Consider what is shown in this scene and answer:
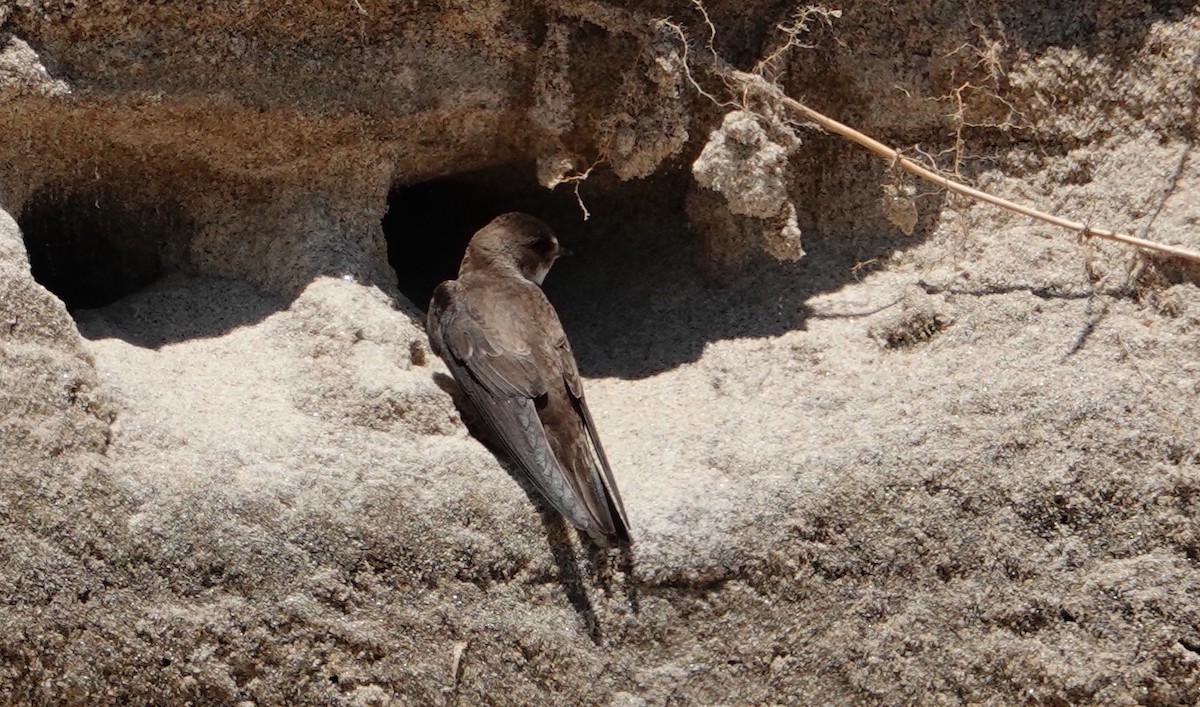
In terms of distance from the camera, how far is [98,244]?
3.35 metres

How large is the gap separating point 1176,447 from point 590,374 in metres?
1.20

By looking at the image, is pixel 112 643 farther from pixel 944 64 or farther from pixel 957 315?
pixel 944 64

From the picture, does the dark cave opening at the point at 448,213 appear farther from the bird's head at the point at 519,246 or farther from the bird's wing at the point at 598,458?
the bird's wing at the point at 598,458

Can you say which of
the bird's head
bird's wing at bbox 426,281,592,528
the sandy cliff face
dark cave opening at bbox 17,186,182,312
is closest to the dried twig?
the sandy cliff face

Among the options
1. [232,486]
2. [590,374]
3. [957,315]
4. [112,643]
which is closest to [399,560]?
[232,486]

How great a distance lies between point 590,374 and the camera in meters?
3.43

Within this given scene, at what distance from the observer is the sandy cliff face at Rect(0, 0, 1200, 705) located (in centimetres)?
260

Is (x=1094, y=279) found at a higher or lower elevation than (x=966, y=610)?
higher

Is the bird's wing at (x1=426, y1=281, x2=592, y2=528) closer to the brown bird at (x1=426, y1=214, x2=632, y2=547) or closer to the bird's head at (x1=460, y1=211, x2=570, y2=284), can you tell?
the brown bird at (x1=426, y1=214, x2=632, y2=547)

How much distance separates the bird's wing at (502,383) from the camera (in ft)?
9.13

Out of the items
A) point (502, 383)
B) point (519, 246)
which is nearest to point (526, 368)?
point (502, 383)

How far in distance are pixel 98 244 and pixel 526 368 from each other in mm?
947

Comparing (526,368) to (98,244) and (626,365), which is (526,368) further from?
(98,244)

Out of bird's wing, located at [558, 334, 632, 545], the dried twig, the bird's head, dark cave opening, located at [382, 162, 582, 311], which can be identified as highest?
the dried twig
